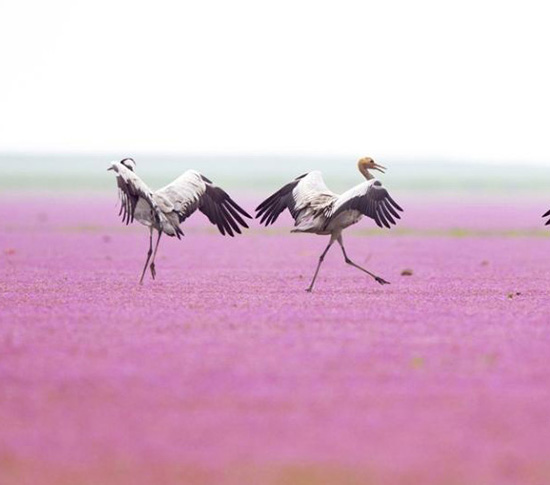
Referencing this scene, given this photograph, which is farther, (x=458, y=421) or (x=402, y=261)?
(x=402, y=261)

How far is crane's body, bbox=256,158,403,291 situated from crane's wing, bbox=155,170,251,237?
0.55 metres

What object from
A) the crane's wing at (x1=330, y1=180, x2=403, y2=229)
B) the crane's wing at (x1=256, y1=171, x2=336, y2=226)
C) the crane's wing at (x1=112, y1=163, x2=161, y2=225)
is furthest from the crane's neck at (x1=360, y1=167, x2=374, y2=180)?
the crane's wing at (x1=112, y1=163, x2=161, y2=225)

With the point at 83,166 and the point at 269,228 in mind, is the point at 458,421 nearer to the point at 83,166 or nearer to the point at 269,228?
the point at 269,228

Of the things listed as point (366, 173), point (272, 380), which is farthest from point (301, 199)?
point (272, 380)

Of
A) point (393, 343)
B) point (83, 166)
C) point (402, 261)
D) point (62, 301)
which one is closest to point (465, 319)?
point (393, 343)

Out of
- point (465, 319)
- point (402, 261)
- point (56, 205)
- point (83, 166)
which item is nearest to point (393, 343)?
point (465, 319)

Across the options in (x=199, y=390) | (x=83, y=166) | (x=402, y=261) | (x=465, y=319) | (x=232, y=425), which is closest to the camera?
(x=232, y=425)

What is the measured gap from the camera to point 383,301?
1788 centimetres

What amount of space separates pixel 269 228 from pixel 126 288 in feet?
87.9

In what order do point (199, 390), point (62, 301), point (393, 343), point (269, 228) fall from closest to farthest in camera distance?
point (199, 390)
point (393, 343)
point (62, 301)
point (269, 228)

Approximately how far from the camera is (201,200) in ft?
67.9

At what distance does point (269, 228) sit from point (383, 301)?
28.8 metres

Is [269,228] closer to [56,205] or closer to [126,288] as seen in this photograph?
[56,205]

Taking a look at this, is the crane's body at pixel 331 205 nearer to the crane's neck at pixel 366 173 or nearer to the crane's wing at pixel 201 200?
the crane's neck at pixel 366 173
